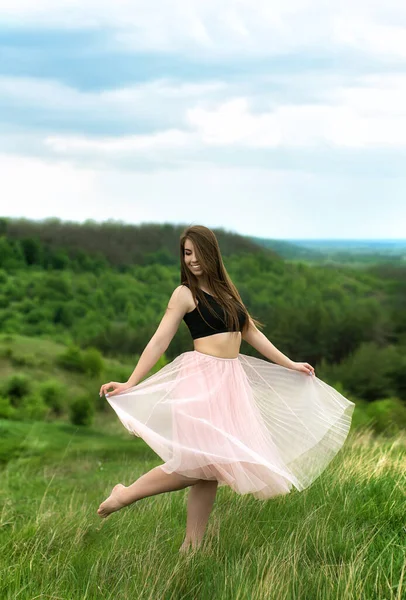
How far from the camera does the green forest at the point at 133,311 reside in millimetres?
41625

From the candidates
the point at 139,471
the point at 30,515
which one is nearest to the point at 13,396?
the point at 139,471

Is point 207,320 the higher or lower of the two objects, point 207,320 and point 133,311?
the higher

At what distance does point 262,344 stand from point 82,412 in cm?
3166

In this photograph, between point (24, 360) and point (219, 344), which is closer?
point (219, 344)

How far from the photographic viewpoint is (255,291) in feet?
197

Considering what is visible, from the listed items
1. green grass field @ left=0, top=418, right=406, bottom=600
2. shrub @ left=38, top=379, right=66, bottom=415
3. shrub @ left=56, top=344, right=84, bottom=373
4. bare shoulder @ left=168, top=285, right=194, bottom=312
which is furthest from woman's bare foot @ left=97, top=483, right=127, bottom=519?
shrub @ left=56, top=344, right=84, bottom=373

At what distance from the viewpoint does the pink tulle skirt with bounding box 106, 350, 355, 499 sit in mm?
4172

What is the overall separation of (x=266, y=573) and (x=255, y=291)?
56.2m

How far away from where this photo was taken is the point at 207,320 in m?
4.37

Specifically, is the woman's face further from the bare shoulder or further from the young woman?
the bare shoulder

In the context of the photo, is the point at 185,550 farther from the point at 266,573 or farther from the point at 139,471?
the point at 139,471

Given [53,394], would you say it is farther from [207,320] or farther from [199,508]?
[207,320]

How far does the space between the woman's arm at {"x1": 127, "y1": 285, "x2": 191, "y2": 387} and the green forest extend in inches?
1187

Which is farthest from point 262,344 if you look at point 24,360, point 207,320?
point 24,360
